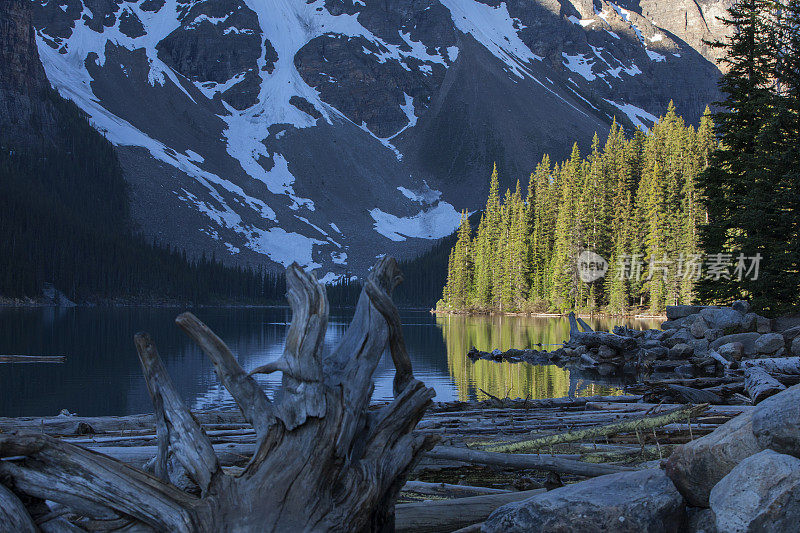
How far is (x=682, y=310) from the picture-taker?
3147cm

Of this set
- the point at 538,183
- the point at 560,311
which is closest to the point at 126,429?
the point at 560,311

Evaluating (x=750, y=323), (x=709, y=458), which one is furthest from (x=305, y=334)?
(x=750, y=323)

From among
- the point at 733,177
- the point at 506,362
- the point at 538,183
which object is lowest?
the point at 506,362

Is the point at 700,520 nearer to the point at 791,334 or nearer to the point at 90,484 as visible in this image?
the point at 90,484

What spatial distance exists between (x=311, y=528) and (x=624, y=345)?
2477 cm

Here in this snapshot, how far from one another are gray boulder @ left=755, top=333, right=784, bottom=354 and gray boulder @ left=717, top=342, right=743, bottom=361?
0.60 meters

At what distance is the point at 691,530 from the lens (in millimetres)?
5082

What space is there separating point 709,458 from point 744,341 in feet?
66.5

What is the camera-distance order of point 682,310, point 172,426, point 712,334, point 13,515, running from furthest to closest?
point 682,310 → point 712,334 → point 172,426 → point 13,515

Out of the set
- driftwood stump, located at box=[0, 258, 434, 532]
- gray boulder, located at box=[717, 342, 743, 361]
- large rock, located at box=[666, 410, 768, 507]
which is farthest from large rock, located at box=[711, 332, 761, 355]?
driftwood stump, located at box=[0, 258, 434, 532]

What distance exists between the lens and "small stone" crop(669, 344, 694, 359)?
24.8 m

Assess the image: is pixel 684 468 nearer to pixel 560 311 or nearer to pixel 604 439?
pixel 604 439

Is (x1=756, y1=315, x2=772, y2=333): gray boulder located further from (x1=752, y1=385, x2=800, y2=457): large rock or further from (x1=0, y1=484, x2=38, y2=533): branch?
(x1=0, y1=484, x2=38, y2=533): branch

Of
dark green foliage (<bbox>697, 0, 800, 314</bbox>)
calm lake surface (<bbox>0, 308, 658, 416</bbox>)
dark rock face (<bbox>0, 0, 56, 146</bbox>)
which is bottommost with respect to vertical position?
calm lake surface (<bbox>0, 308, 658, 416</bbox>)
